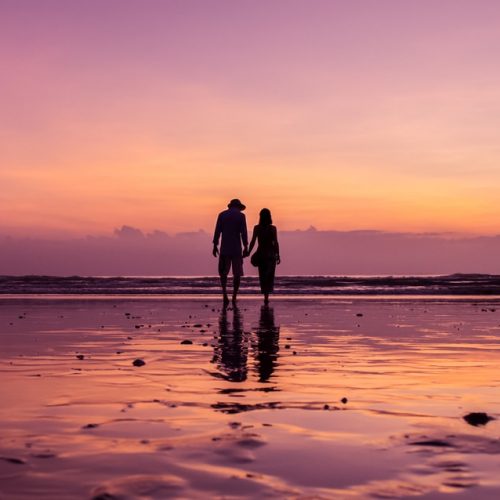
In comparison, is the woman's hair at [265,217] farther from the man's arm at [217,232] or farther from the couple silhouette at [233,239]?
the man's arm at [217,232]

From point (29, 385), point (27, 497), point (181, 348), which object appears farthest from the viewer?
point (181, 348)

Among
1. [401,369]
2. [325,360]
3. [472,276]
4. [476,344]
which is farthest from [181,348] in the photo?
[472,276]

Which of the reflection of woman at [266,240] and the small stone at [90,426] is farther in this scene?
the reflection of woman at [266,240]

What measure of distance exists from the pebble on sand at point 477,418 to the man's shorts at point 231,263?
16795mm

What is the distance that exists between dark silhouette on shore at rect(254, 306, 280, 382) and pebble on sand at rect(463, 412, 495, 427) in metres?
2.42

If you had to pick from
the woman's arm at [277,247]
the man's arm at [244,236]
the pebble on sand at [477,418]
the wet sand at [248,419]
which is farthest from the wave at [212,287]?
the pebble on sand at [477,418]

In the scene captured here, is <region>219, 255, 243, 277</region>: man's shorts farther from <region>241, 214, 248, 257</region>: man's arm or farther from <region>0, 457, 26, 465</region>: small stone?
<region>0, 457, 26, 465</region>: small stone

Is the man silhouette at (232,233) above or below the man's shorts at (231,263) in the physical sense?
above

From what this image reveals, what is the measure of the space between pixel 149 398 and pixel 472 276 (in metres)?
59.8

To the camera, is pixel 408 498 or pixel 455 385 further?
pixel 455 385

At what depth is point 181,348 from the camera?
10375 mm

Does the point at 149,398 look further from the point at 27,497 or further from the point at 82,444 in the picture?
the point at 27,497

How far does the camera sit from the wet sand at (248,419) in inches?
145

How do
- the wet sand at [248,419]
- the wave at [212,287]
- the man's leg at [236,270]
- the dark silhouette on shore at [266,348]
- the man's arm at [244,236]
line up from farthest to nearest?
the wave at [212,287], the man's leg at [236,270], the man's arm at [244,236], the dark silhouette on shore at [266,348], the wet sand at [248,419]
